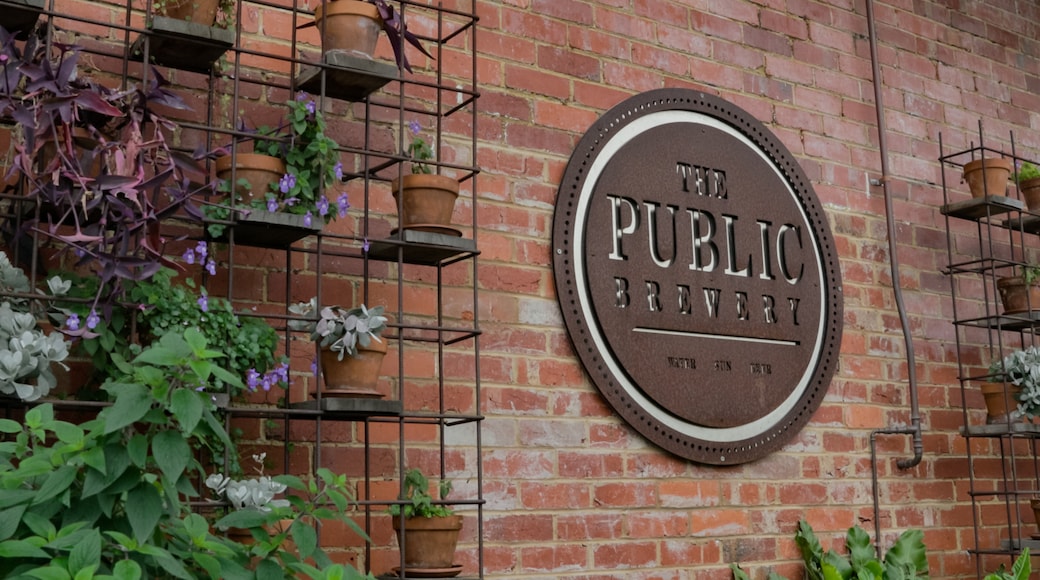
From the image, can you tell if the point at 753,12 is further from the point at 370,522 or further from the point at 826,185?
the point at 370,522

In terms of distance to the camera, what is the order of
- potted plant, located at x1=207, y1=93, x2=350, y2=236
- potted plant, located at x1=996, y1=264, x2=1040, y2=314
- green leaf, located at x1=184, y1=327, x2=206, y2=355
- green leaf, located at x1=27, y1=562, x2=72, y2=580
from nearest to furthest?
green leaf, located at x1=27, y1=562, x2=72, y2=580 → green leaf, located at x1=184, y1=327, x2=206, y2=355 → potted plant, located at x1=207, y1=93, x2=350, y2=236 → potted plant, located at x1=996, y1=264, x2=1040, y2=314

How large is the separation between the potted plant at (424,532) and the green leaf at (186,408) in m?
0.77

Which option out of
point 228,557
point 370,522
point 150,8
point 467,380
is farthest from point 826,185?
point 228,557

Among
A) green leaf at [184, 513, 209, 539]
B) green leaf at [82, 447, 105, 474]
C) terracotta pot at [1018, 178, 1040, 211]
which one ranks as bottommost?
green leaf at [184, 513, 209, 539]

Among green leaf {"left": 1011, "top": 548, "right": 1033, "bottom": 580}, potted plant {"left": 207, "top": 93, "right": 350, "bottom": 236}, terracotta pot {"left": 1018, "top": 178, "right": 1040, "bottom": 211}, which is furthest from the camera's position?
Answer: terracotta pot {"left": 1018, "top": 178, "right": 1040, "bottom": 211}

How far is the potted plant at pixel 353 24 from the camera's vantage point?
2316mm

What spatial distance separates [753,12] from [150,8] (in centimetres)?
187

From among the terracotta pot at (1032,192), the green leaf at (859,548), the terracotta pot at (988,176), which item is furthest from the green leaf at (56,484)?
the terracotta pot at (1032,192)

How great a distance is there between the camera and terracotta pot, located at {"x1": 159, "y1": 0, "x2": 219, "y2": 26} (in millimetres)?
2143

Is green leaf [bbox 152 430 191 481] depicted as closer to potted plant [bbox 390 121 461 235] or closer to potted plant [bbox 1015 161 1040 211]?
potted plant [bbox 390 121 461 235]

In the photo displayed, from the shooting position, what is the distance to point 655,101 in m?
3.09

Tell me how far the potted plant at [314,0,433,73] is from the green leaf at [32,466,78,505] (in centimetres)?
104

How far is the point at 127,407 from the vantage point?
1562mm

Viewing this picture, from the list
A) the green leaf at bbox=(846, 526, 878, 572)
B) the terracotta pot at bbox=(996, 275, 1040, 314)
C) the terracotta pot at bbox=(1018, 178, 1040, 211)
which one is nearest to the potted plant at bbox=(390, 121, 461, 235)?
the green leaf at bbox=(846, 526, 878, 572)
